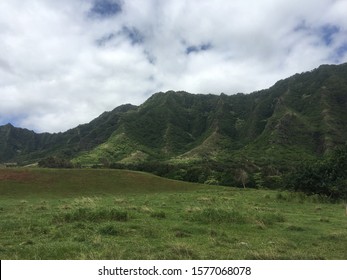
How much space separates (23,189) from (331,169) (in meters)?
39.3

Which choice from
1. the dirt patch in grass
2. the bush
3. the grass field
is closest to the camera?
the grass field

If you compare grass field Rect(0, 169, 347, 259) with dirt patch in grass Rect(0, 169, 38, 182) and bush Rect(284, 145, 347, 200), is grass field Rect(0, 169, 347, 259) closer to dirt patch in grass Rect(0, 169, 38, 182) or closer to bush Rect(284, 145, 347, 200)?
bush Rect(284, 145, 347, 200)

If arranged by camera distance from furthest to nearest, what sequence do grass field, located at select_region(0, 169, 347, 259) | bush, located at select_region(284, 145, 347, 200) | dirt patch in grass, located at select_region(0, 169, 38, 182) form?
dirt patch in grass, located at select_region(0, 169, 38, 182) < bush, located at select_region(284, 145, 347, 200) < grass field, located at select_region(0, 169, 347, 259)

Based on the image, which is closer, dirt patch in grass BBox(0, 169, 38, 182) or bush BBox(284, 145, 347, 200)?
bush BBox(284, 145, 347, 200)

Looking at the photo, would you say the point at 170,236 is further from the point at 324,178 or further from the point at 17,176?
the point at 17,176

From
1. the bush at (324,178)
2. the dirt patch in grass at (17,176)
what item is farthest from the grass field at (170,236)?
the dirt patch in grass at (17,176)

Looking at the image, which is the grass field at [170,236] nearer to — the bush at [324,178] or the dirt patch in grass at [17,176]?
the bush at [324,178]

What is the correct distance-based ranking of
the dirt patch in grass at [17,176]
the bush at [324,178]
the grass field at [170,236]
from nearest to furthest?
1. the grass field at [170,236]
2. the bush at [324,178]
3. the dirt patch in grass at [17,176]

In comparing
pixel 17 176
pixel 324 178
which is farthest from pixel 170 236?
pixel 17 176

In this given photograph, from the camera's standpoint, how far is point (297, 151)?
189 metres

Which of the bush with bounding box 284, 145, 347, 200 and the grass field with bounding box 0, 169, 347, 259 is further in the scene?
the bush with bounding box 284, 145, 347, 200

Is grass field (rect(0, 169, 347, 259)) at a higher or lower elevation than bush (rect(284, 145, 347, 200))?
lower

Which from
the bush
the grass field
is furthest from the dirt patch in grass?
the bush

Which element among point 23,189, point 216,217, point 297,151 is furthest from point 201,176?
point 297,151
